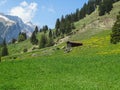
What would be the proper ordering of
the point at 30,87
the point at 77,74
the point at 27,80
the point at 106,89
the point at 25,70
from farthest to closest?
the point at 25,70 < the point at 77,74 < the point at 27,80 < the point at 30,87 < the point at 106,89

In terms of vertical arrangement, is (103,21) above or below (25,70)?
above

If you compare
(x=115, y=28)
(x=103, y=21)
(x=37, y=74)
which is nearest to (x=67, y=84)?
(x=37, y=74)

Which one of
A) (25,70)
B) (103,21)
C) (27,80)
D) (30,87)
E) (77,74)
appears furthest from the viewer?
(103,21)

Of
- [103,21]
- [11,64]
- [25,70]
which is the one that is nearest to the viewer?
[25,70]

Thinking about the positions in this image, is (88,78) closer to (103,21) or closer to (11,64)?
(11,64)

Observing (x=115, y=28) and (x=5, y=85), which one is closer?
(x=5, y=85)

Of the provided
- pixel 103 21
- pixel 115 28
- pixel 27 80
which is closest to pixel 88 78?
pixel 27 80

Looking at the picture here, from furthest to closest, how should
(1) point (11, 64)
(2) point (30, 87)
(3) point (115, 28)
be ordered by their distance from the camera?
(3) point (115, 28) → (1) point (11, 64) → (2) point (30, 87)

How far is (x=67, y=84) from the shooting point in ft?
109

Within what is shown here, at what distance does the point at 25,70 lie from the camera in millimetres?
44500

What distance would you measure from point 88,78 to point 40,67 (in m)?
11.1

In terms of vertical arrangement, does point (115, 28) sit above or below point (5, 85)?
above

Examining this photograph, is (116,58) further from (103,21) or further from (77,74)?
(103,21)

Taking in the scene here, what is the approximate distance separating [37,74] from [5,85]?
8.50 m
